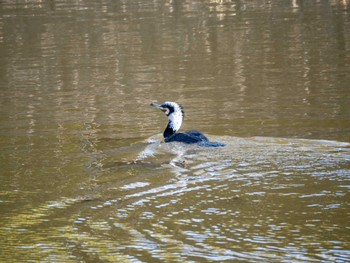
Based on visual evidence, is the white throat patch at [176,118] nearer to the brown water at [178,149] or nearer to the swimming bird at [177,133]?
the swimming bird at [177,133]

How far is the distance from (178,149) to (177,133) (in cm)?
43

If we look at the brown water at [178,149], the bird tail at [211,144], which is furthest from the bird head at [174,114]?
the bird tail at [211,144]

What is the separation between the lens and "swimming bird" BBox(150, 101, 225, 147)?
1224 cm

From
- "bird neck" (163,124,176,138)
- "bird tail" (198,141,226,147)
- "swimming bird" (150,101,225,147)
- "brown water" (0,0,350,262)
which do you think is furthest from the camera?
"bird neck" (163,124,176,138)

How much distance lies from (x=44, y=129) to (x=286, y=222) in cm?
652

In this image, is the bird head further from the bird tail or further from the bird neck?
the bird tail

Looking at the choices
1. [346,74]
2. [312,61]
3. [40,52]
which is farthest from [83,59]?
[346,74]

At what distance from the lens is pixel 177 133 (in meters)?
12.8

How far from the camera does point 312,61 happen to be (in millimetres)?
20281

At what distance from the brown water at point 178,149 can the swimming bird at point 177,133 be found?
0.18 metres

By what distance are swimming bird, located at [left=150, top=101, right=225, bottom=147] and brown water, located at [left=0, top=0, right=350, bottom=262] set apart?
→ 6.9 inches

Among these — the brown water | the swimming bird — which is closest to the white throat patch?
the swimming bird

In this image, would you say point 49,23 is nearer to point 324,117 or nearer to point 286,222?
point 324,117

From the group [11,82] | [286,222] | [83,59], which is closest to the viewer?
[286,222]
